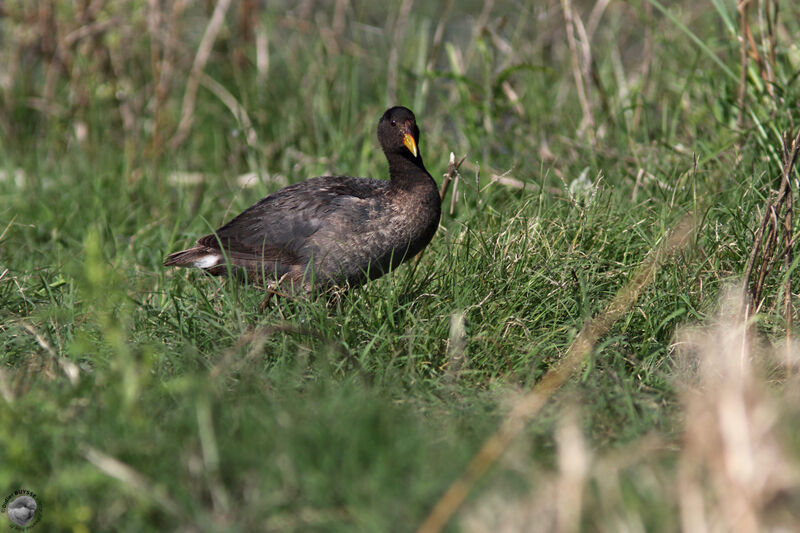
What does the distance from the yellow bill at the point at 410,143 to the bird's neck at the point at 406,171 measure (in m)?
0.06

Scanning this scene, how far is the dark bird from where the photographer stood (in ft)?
12.4

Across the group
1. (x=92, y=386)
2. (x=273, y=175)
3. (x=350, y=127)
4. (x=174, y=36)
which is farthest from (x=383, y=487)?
(x=174, y=36)

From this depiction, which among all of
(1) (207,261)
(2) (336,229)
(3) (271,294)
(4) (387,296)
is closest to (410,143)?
(2) (336,229)

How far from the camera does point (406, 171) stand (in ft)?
13.0

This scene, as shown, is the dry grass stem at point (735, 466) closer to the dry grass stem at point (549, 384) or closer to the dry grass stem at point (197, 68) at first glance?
the dry grass stem at point (549, 384)

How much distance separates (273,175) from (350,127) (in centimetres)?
70

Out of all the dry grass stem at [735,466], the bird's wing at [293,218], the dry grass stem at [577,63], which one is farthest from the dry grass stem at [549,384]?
the dry grass stem at [577,63]

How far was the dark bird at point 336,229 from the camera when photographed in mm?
3773

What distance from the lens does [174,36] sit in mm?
6062

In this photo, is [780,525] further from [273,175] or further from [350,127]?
[350,127]

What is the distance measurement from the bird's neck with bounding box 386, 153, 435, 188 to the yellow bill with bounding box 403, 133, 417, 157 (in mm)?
57

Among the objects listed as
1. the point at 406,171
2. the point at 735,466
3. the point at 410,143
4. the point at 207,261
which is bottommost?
the point at 207,261

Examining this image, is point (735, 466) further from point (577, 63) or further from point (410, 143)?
point (577, 63)

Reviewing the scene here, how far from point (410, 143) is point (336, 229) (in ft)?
1.70
